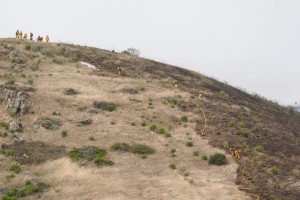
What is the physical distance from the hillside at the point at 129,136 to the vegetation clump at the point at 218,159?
506mm

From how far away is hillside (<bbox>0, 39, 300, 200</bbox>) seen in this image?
32250mm

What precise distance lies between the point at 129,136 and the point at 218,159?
1121 cm

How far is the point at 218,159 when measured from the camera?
38.1 m

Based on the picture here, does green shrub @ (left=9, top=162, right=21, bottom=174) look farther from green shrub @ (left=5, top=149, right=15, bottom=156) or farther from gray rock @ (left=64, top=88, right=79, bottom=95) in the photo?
gray rock @ (left=64, top=88, right=79, bottom=95)

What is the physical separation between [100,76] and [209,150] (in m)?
26.3

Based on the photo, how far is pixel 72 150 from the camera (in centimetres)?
3838

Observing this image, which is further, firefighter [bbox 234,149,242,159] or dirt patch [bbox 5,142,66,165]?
firefighter [bbox 234,149,242,159]

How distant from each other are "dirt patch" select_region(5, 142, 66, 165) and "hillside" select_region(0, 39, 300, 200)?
0.10m

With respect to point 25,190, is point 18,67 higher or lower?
higher

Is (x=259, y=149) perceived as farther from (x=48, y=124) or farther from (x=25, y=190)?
(x=25, y=190)

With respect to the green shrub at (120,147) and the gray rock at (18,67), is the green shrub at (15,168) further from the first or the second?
the gray rock at (18,67)

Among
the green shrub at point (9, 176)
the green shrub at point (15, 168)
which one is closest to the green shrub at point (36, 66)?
the green shrub at point (15, 168)

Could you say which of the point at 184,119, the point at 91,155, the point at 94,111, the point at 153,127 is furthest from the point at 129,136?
the point at 184,119

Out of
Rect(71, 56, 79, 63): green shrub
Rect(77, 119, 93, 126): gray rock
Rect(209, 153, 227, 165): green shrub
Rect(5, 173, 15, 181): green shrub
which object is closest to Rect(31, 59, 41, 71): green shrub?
Rect(71, 56, 79, 63): green shrub
